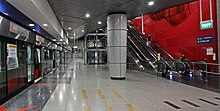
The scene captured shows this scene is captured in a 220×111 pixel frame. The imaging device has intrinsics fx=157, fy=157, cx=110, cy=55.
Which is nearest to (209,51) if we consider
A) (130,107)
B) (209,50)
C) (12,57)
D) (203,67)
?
(209,50)

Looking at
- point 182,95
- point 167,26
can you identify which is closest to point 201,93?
point 182,95

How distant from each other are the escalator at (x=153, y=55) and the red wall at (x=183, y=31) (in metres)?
0.69

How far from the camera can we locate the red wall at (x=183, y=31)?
11271 millimetres

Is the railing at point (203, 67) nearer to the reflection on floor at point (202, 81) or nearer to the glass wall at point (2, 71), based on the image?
the reflection on floor at point (202, 81)

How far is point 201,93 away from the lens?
18.1 ft

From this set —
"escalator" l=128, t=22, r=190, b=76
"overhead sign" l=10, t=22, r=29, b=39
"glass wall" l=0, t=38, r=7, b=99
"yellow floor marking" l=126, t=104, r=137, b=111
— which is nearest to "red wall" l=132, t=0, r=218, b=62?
"escalator" l=128, t=22, r=190, b=76

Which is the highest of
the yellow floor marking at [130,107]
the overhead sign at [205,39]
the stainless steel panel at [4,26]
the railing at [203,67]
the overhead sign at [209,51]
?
the overhead sign at [205,39]

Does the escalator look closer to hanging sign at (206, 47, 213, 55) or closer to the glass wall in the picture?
hanging sign at (206, 47, 213, 55)

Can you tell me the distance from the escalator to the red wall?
0.69 meters

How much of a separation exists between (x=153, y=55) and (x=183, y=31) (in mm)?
3202

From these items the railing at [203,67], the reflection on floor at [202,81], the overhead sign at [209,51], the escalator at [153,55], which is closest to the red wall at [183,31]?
the overhead sign at [209,51]

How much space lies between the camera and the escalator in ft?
34.0

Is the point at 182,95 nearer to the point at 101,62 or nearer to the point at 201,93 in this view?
the point at 201,93

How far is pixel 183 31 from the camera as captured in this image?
1325 centimetres
